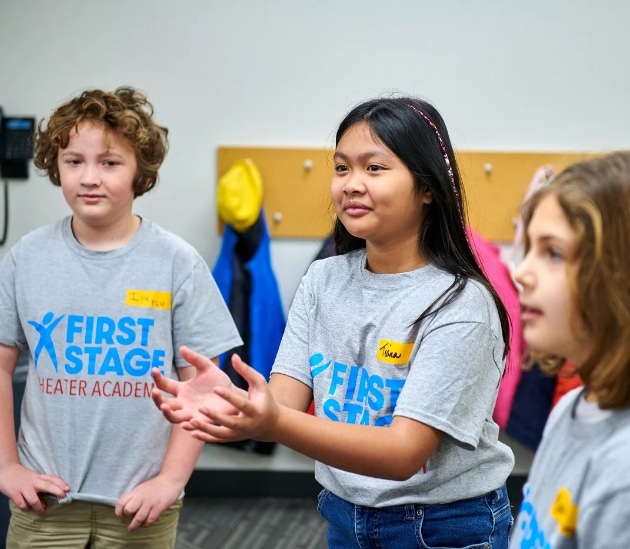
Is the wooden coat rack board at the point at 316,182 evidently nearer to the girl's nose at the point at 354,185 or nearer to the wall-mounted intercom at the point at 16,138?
the wall-mounted intercom at the point at 16,138

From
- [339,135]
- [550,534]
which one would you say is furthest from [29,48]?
[550,534]

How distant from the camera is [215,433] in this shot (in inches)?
42.9

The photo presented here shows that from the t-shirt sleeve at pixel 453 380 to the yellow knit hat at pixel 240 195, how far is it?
2.05 m

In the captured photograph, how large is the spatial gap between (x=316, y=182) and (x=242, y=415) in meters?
2.37

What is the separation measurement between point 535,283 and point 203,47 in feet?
8.64

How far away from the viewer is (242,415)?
1.08 m

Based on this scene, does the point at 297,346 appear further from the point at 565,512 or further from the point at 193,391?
the point at 565,512

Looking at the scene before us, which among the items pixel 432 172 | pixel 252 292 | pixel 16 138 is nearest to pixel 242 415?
pixel 432 172

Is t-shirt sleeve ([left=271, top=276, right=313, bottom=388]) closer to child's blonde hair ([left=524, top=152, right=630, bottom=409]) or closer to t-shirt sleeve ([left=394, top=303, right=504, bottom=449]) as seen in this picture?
t-shirt sleeve ([left=394, top=303, right=504, bottom=449])

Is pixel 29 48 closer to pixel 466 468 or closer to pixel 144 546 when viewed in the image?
pixel 144 546

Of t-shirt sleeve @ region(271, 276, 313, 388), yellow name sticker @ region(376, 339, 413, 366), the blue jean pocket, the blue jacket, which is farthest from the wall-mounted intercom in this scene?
the blue jean pocket

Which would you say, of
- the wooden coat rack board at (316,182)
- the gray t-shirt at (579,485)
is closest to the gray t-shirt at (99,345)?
the gray t-shirt at (579,485)

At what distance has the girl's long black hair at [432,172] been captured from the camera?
137 centimetres

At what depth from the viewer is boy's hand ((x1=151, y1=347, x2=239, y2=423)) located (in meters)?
1.12
